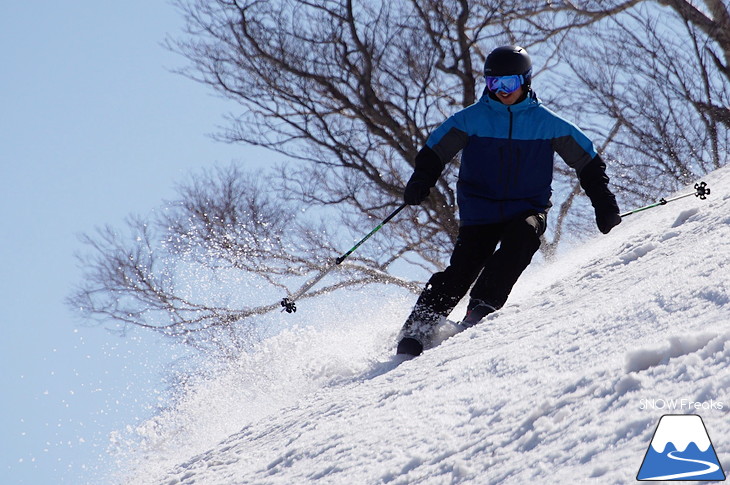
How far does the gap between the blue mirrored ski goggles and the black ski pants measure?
26.4 inches

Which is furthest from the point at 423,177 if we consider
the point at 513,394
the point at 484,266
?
the point at 513,394

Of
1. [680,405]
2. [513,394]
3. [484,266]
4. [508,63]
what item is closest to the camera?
[680,405]

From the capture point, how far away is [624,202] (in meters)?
10.4

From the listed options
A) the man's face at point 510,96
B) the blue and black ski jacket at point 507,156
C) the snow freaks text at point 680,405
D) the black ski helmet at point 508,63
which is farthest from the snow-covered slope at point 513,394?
the black ski helmet at point 508,63

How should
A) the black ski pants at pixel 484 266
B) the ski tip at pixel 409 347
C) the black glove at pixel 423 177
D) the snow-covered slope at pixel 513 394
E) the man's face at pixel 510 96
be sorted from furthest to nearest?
the black glove at pixel 423 177
the man's face at pixel 510 96
the black ski pants at pixel 484 266
the ski tip at pixel 409 347
the snow-covered slope at pixel 513 394

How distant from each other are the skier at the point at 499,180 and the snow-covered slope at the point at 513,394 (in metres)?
0.24

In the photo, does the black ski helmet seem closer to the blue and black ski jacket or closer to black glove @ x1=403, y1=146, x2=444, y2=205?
the blue and black ski jacket

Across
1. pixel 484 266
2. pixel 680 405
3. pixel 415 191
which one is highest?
pixel 415 191

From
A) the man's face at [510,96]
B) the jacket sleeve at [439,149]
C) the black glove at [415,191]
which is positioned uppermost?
the man's face at [510,96]

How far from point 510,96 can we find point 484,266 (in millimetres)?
899

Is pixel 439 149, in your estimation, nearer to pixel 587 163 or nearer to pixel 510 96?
pixel 510 96

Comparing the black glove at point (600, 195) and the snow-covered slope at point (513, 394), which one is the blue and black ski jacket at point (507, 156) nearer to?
the black glove at point (600, 195)

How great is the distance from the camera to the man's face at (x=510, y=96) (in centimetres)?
423

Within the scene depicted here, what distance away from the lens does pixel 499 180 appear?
436cm
